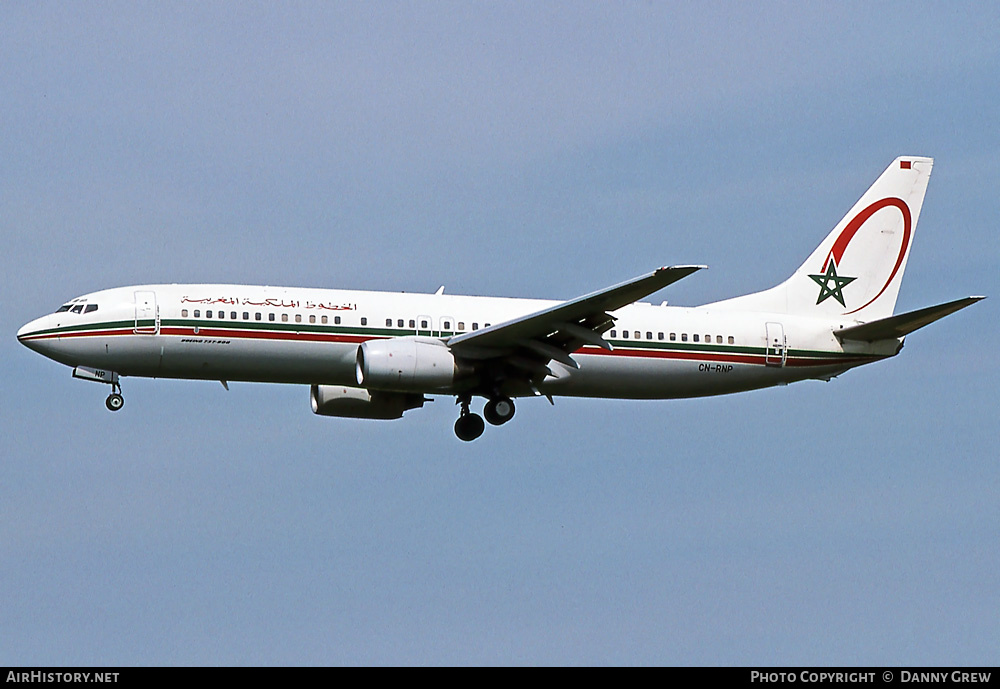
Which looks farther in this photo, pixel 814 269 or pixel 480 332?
pixel 814 269

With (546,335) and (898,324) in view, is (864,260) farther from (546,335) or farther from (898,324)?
(546,335)

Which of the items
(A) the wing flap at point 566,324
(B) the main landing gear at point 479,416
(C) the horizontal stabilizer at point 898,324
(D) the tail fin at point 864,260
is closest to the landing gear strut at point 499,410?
(B) the main landing gear at point 479,416

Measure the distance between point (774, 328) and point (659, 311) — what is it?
366 centimetres

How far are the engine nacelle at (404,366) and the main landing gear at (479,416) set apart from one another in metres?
2.59

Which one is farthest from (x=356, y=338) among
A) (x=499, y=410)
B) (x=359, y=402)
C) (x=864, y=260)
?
(x=864, y=260)

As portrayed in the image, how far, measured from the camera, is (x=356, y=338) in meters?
46.0

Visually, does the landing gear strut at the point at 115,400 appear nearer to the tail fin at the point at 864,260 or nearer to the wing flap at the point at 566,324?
the wing flap at the point at 566,324

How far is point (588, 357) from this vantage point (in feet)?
157

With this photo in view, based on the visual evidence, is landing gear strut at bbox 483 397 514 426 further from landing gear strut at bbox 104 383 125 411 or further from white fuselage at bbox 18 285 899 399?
landing gear strut at bbox 104 383 125 411

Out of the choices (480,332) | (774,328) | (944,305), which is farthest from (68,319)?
(944,305)
